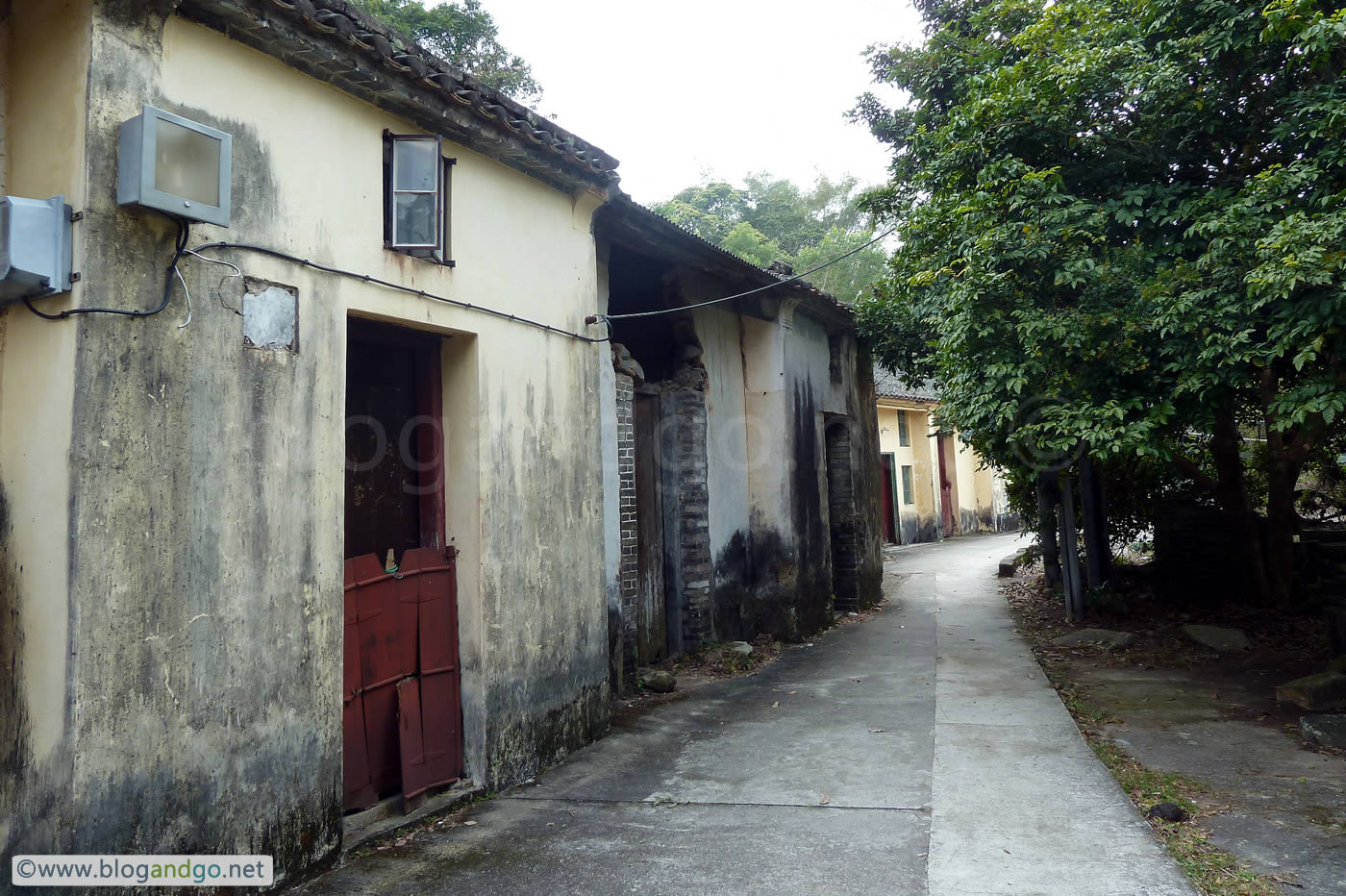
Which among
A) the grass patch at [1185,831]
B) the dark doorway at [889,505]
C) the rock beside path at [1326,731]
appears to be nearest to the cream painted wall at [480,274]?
the grass patch at [1185,831]

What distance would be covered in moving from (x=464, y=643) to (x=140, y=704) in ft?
6.68

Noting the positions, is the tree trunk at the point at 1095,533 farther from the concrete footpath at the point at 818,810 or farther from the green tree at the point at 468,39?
the green tree at the point at 468,39

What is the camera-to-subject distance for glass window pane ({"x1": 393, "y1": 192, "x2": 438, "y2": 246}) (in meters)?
4.82

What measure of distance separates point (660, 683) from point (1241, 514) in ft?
24.6

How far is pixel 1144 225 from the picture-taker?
6.74 m

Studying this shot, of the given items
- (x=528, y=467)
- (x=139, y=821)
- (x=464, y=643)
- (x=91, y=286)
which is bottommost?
(x=139, y=821)

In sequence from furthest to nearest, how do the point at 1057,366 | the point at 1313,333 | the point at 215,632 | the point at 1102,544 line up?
the point at 1102,544 < the point at 1057,366 < the point at 1313,333 < the point at 215,632

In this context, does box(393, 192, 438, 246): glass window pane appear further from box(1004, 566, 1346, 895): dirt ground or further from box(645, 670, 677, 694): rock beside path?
box(1004, 566, 1346, 895): dirt ground

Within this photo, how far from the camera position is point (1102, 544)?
1115cm

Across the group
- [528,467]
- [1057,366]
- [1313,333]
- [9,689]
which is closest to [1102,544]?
[1057,366]

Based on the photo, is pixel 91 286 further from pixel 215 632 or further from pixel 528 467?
pixel 528 467

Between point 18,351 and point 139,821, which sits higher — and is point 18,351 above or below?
above

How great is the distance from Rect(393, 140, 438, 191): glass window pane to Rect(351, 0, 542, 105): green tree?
14.6 m

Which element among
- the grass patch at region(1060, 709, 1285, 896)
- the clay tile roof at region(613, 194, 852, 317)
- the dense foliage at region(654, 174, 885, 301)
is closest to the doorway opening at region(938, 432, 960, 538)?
the dense foliage at region(654, 174, 885, 301)
